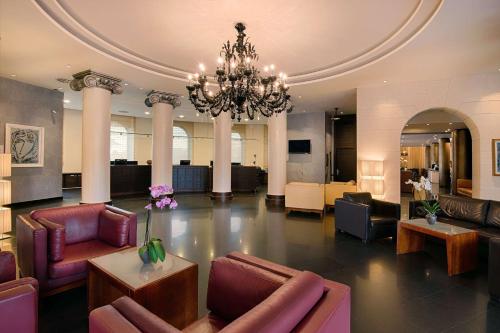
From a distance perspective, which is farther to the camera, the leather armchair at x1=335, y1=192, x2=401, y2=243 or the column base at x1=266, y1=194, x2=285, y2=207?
the column base at x1=266, y1=194, x2=285, y2=207

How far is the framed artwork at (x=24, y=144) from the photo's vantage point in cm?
693

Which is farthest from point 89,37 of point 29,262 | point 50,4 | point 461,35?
point 461,35

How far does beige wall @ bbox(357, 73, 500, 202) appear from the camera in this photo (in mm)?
5809

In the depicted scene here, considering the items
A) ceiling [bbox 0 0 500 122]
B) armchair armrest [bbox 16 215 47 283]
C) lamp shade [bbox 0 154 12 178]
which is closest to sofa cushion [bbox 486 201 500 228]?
ceiling [bbox 0 0 500 122]

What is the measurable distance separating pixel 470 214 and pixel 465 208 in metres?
0.14

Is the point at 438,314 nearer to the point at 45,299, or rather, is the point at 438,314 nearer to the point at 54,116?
the point at 45,299

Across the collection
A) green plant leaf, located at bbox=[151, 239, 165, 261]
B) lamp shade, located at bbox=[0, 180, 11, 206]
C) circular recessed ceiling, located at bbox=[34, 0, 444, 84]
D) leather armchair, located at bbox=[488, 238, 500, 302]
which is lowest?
leather armchair, located at bbox=[488, 238, 500, 302]

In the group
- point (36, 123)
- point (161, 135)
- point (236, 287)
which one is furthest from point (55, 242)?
point (36, 123)

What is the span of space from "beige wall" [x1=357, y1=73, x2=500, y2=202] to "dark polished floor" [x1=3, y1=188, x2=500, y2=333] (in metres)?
2.27

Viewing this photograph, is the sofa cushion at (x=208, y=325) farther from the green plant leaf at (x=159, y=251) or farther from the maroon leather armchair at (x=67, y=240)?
the maroon leather armchair at (x=67, y=240)

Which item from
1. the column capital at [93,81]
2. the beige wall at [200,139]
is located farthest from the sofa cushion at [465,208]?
the beige wall at [200,139]

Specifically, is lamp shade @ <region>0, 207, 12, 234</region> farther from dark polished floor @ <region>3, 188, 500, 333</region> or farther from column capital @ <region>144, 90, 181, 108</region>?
column capital @ <region>144, 90, 181, 108</region>

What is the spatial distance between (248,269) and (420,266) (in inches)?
127

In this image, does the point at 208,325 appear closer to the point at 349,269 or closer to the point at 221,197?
the point at 349,269
